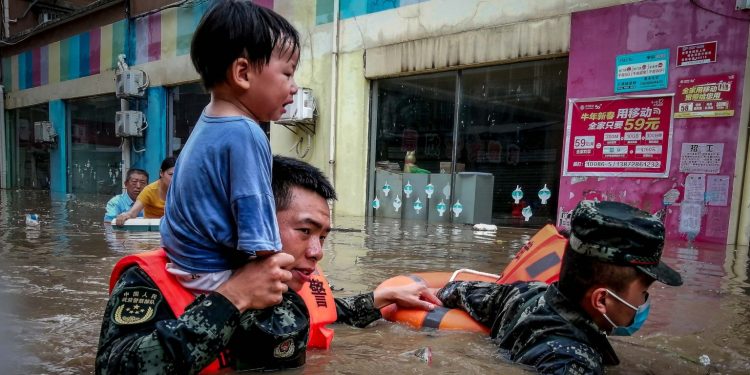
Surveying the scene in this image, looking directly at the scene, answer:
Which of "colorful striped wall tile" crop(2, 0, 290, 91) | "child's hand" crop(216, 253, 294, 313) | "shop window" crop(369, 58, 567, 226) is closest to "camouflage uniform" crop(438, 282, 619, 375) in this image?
"child's hand" crop(216, 253, 294, 313)

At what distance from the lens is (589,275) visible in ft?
5.68

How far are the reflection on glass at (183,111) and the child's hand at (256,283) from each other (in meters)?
12.0

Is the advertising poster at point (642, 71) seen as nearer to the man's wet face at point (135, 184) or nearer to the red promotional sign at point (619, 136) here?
the red promotional sign at point (619, 136)

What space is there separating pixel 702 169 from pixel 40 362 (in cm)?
674

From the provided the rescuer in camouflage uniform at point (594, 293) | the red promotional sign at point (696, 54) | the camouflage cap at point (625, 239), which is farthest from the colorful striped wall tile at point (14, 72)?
the camouflage cap at point (625, 239)

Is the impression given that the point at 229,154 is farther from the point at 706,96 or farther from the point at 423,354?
the point at 706,96

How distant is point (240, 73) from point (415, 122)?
797 cm

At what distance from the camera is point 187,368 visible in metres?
1.22

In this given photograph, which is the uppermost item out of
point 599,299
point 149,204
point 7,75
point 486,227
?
point 7,75

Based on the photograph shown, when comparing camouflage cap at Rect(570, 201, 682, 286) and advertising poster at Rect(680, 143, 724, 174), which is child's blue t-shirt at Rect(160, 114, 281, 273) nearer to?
camouflage cap at Rect(570, 201, 682, 286)

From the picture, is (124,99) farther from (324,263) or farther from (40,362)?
(40,362)

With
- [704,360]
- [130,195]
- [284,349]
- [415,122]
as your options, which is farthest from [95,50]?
[704,360]

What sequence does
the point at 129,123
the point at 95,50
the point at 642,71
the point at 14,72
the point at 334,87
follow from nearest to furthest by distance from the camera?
the point at 642,71
the point at 334,87
the point at 129,123
the point at 95,50
the point at 14,72

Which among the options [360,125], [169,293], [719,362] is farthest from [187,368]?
[360,125]
